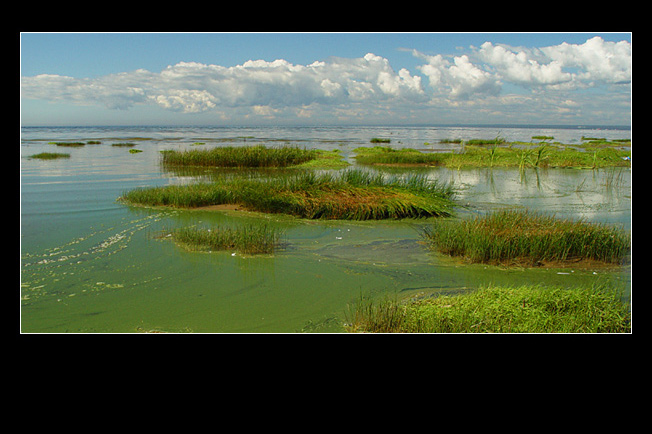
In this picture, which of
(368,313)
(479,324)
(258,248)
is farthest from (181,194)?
(479,324)

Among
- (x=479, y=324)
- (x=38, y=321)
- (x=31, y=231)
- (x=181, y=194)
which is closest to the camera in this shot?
(x=479, y=324)

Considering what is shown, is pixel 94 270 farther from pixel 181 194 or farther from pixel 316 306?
pixel 181 194

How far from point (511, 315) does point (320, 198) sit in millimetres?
7041

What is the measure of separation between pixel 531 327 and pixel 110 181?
16.3 m

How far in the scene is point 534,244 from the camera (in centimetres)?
775

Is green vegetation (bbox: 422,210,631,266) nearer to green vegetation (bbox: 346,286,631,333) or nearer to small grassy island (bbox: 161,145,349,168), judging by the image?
green vegetation (bbox: 346,286,631,333)

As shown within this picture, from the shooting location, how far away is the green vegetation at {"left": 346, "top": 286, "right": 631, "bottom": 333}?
4.90 meters

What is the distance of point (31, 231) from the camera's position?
31.6ft

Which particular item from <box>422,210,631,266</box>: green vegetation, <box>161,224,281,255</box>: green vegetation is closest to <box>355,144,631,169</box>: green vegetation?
<box>422,210,631,266</box>: green vegetation

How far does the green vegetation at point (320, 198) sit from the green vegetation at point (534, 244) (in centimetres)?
323

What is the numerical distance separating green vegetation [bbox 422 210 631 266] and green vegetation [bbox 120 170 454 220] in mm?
3227

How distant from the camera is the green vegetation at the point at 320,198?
11.4 meters

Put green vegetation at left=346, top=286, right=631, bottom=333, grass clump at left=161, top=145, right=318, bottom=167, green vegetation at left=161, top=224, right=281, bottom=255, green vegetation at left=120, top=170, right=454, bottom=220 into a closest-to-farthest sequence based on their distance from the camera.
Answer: green vegetation at left=346, top=286, right=631, bottom=333 < green vegetation at left=161, top=224, right=281, bottom=255 < green vegetation at left=120, top=170, right=454, bottom=220 < grass clump at left=161, top=145, right=318, bottom=167

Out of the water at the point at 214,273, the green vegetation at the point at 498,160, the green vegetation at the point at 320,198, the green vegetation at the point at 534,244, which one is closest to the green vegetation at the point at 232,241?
the water at the point at 214,273
